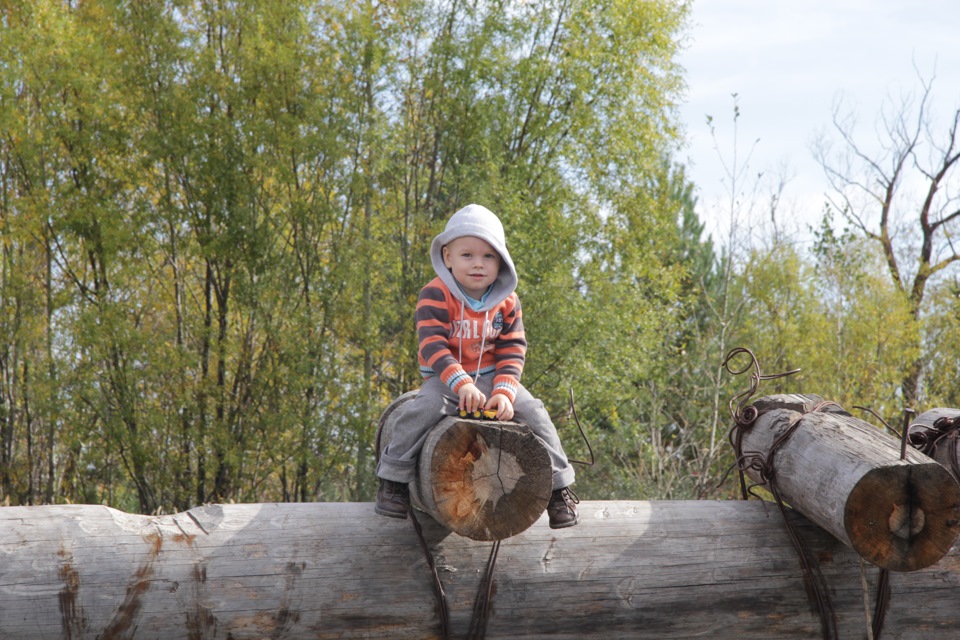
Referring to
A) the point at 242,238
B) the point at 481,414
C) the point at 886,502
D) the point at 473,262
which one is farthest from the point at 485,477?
the point at 242,238

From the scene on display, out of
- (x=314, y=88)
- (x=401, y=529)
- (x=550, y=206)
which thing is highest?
(x=314, y=88)

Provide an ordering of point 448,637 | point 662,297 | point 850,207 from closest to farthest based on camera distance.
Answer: point 448,637, point 662,297, point 850,207

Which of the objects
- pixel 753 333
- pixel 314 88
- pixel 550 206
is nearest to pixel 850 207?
pixel 753 333

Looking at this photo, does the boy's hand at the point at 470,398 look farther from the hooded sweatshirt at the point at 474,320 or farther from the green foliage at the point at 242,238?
the green foliage at the point at 242,238

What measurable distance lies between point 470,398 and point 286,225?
796 cm

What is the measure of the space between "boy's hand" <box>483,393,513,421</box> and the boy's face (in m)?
0.44

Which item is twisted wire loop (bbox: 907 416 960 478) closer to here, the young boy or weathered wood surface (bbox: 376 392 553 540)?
the young boy

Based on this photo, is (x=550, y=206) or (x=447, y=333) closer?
(x=447, y=333)

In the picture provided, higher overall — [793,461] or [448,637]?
[793,461]

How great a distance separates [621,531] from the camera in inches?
126

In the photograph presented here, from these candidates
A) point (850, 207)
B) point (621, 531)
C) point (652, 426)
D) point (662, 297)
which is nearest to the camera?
point (621, 531)

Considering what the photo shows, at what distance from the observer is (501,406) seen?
3.07 meters

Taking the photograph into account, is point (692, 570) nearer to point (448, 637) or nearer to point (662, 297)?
point (448, 637)

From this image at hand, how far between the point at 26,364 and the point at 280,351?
2833 mm
